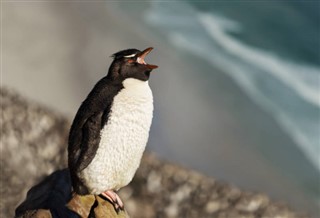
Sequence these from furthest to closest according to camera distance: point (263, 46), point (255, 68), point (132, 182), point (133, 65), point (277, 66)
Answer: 1. point (263, 46)
2. point (277, 66)
3. point (255, 68)
4. point (132, 182)
5. point (133, 65)

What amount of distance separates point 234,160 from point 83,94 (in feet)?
9.07

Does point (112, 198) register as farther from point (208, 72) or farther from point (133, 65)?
point (208, 72)

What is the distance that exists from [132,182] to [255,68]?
6.29 m

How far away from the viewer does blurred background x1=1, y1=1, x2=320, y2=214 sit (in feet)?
38.8

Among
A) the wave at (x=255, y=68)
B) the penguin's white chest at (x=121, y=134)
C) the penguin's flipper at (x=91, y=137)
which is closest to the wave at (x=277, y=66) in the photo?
the wave at (x=255, y=68)

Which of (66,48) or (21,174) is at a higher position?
(66,48)

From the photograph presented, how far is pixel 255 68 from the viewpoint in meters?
15.2

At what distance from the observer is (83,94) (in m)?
11.9

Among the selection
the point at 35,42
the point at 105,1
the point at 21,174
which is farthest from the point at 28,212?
the point at 105,1

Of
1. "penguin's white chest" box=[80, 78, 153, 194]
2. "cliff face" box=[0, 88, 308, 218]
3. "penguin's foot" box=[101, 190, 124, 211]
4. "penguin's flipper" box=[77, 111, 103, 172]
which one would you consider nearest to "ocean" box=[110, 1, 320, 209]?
"cliff face" box=[0, 88, 308, 218]

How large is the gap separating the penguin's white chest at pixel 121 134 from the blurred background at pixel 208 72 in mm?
4720

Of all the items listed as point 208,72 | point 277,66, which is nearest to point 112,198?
point 208,72

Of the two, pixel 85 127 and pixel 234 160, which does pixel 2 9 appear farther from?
pixel 85 127

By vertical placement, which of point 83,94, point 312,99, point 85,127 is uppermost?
point 312,99
